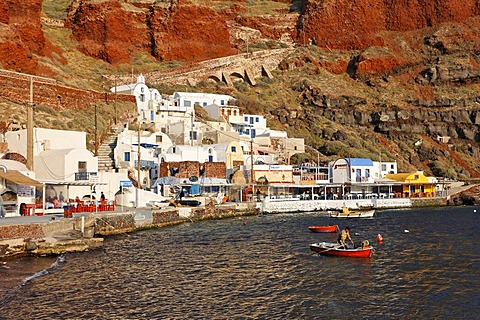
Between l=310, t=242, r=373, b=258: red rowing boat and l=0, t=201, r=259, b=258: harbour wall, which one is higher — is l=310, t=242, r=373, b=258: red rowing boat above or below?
below

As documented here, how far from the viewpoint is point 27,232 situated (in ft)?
104

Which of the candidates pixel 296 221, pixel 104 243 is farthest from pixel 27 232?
pixel 296 221

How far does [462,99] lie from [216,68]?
50.3 metres

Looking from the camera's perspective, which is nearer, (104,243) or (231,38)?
(104,243)

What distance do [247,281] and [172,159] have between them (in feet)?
→ 142

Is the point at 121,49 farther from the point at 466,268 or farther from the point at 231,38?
the point at 466,268

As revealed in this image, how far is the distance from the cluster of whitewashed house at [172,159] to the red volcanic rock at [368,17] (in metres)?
53.7

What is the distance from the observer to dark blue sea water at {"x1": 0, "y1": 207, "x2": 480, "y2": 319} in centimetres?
2106

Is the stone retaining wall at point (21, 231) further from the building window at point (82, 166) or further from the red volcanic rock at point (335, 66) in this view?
the red volcanic rock at point (335, 66)

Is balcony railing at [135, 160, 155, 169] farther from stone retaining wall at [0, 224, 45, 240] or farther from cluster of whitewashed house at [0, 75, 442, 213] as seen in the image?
stone retaining wall at [0, 224, 45, 240]

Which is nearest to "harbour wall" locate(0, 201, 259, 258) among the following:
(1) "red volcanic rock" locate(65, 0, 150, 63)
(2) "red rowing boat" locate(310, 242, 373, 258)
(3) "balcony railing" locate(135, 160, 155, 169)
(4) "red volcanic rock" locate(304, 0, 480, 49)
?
(2) "red rowing boat" locate(310, 242, 373, 258)

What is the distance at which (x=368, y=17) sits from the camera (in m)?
146

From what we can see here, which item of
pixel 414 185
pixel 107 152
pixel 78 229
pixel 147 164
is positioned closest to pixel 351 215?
pixel 147 164

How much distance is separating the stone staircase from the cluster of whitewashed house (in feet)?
3.15
